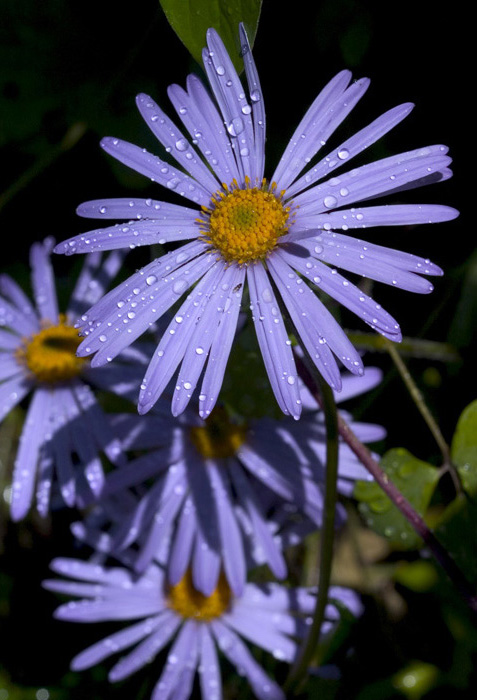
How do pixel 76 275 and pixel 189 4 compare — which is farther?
pixel 76 275

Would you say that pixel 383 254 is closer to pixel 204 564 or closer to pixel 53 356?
pixel 204 564

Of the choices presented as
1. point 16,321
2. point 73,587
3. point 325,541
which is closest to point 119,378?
point 16,321

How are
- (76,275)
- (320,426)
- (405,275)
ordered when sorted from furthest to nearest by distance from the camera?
(76,275)
(320,426)
(405,275)

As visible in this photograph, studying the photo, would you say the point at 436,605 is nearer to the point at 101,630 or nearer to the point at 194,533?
the point at 194,533

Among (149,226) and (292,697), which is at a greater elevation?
(149,226)

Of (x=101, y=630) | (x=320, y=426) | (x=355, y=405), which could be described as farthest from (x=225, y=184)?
(x=101, y=630)

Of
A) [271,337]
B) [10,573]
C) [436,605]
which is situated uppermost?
[271,337]

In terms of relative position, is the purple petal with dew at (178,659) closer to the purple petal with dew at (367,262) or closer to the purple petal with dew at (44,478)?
the purple petal with dew at (44,478)
